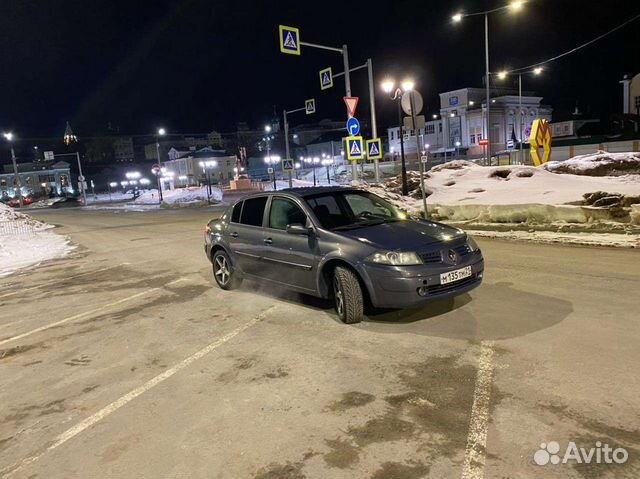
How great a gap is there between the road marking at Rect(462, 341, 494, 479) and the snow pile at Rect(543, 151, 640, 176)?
1348 cm

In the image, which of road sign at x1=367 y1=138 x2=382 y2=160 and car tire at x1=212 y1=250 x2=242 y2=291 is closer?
car tire at x1=212 y1=250 x2=242 y2=291

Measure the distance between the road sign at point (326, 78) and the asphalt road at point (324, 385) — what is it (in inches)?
587

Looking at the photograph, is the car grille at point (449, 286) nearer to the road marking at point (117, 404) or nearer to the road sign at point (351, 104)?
the road marking at point (117, 404)

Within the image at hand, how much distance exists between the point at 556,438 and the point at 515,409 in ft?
1.34

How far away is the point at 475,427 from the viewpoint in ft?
10.9

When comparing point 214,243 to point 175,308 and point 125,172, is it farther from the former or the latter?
point 125,172

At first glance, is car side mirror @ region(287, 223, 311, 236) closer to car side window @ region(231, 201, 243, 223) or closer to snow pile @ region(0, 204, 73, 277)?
car side window @ region(231, 201, 243, 223)

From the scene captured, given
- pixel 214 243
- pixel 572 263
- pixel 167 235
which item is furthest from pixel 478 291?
pixel 167 235

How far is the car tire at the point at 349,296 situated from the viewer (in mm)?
5516

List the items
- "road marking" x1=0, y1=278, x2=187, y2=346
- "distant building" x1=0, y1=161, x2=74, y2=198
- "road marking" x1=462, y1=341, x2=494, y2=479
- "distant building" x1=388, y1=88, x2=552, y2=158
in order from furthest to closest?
"distant building" x1=0, y1=161, x2=74, y2=198
"distant building" x1=388, y1=88, x2=552, y2=158
"road marking" x1=0, y1=278, x2=187, y2=346
"road marking" x1=462, y1=341, x2=494, y2=479

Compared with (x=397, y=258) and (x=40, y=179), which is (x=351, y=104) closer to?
(x=397, y=258)

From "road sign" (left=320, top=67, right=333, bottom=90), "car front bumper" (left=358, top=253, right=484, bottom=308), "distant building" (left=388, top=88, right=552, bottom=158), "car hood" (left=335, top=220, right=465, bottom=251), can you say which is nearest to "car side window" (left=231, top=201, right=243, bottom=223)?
"car hood" (left=335, top=220, right=465, bottom=251)

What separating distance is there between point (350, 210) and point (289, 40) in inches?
518

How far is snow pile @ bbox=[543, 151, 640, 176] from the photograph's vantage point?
49.9ft
